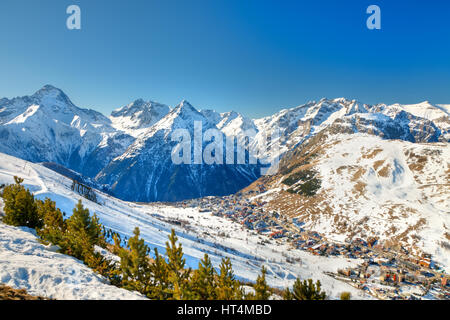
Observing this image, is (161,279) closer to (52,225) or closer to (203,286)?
(203,286)

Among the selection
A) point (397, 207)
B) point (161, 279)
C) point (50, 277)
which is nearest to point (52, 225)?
point (50, 277)

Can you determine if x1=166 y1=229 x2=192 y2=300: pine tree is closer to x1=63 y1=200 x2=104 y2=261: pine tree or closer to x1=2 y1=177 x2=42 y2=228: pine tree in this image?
x1=63 y1=200 x2=104 y2=261: pine tree

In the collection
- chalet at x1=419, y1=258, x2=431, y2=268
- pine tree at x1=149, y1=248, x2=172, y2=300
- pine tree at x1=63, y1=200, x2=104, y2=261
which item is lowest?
chalet at x1=419, y1=258, x2=431, y2=268

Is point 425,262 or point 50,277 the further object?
point 425,262

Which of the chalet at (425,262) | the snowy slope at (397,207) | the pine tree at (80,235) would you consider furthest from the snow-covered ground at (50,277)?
the snowy slope at (397,207)

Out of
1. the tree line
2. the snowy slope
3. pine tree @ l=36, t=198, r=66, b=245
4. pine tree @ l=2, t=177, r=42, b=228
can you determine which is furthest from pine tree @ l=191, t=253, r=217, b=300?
the snowy slope

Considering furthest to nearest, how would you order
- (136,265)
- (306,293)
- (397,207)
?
(397,207) < (136,265) < (306,293)
